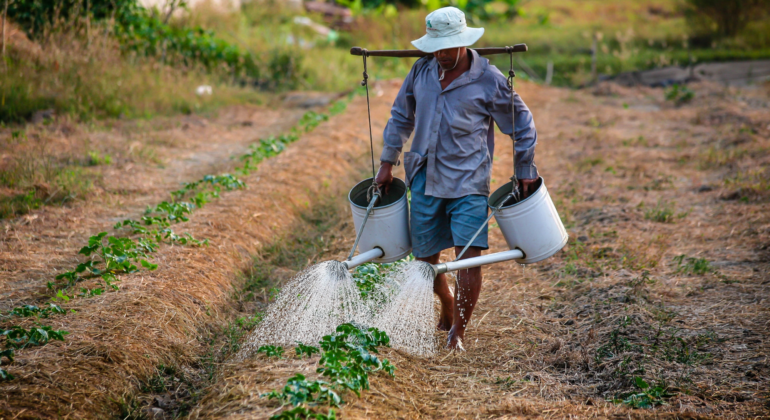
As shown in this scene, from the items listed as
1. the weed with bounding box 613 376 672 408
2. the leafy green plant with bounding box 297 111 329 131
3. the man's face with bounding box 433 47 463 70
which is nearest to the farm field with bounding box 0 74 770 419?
the weed with bounding box 613 376 672 408

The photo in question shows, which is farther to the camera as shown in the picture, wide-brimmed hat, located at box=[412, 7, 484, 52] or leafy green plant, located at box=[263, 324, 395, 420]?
wide-brimmed hat, located at box=[412, 7, 484, 52]

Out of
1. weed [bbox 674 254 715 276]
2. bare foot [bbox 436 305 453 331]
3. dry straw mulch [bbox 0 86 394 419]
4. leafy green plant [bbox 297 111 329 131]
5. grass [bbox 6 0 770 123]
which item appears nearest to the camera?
dry straw mulch [bbox 0 86 394 419]

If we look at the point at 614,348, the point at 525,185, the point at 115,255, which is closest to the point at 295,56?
the point at 115,255

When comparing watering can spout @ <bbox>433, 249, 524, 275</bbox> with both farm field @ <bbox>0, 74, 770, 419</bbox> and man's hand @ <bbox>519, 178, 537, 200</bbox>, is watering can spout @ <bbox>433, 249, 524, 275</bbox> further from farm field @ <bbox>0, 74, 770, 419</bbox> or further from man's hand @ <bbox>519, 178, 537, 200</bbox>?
farm field @ <bbox>0, 74, 770, 419</bbox>

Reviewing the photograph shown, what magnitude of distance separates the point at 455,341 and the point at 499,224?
25.8 inches

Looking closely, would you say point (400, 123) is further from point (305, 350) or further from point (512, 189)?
point (305, 350)

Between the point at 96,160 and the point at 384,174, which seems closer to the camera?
the point at 384,174

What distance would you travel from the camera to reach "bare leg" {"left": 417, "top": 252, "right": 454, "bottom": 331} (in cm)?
339

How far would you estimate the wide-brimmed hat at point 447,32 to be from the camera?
2.97m

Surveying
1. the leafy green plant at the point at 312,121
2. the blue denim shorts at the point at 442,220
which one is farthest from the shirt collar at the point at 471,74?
the leafy green plant at the point at 312,121

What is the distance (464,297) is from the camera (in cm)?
321

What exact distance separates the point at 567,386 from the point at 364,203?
1389 mm

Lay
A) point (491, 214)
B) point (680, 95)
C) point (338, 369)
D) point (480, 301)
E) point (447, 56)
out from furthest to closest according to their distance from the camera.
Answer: point (680, 95)
point (480, 301)
point (491, 214)
point (447, 56)
point (338, 369)

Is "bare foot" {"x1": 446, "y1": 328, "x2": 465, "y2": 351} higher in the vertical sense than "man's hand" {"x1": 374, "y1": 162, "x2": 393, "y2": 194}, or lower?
lower
